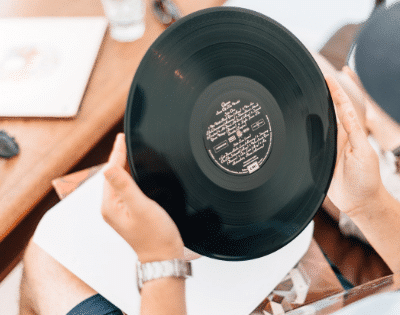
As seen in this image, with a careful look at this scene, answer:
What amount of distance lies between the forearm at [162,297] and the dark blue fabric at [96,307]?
0.34ft

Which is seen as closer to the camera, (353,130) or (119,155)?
(119,155)

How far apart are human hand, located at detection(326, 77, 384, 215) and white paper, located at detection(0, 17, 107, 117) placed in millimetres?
471

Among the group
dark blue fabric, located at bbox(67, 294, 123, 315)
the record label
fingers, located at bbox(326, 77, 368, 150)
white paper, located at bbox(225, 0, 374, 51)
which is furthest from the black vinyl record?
white paper, located at bbox(225, 0, 374, 51)

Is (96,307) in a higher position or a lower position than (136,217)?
lower

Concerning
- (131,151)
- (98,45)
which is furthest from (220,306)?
(98,45)

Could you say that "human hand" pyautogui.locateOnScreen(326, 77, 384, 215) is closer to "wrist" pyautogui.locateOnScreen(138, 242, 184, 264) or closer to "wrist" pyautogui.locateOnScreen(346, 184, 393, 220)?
"wrist" pyautogui.locateOnScreen(346, 184, 393, 220)

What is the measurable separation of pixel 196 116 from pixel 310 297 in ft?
1.37

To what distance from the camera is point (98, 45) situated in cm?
61

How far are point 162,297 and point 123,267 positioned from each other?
11 centimetres

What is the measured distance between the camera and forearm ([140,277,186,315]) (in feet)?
1.47

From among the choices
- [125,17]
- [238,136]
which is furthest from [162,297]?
[125,17]

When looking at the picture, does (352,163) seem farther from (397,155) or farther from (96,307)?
(96,307)

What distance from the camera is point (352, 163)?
1.85 feet

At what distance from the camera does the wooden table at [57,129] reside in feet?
1.58
